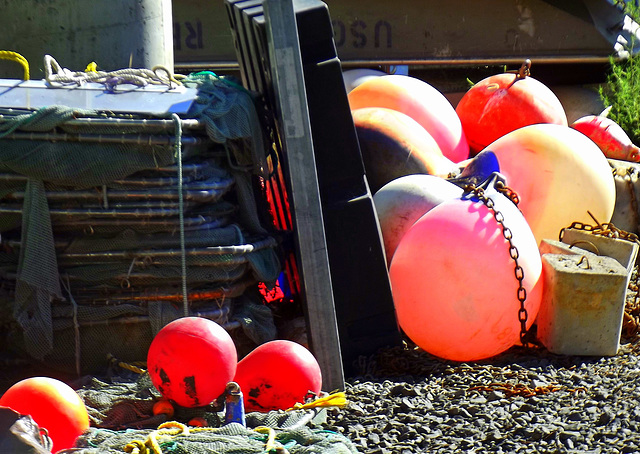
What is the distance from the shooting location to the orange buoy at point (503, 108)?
6.84 metres

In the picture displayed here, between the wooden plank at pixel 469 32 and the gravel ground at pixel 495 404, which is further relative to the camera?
the wooden plank at pixel 469 32

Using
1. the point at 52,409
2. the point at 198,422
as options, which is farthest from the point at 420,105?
the point at 52,409

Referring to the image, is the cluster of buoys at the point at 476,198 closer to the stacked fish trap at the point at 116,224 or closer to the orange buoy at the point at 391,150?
the orange buoy at the point at 391,150

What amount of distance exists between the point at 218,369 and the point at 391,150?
2803mm

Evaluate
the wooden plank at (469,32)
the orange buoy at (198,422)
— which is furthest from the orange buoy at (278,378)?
the wooden plank at (469,32)

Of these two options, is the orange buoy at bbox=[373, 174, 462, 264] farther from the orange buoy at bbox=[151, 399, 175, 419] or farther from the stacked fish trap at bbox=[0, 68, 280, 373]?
the orange buoy at bbox=[151, 399, 175, 419]

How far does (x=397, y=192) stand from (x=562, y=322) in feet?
4.22

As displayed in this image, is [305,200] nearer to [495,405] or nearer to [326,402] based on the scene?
[326,402]

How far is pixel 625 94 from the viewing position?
27.9 ft

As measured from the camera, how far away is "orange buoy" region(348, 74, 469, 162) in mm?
6539

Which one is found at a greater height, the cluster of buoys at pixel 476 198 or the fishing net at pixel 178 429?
the cluster of buoys at pixel 476 198

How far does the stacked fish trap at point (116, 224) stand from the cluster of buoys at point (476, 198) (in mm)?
912

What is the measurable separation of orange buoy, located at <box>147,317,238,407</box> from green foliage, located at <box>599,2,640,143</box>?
624cm

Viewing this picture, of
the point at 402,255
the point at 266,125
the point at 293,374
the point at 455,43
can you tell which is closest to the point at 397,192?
the point at 402,255
